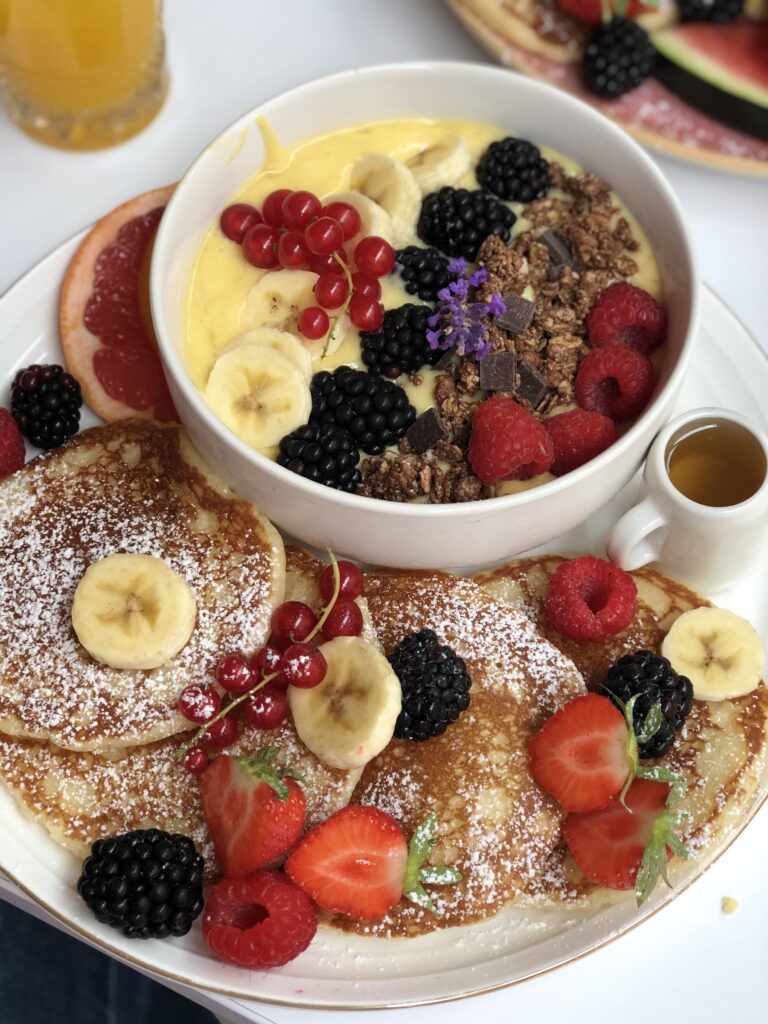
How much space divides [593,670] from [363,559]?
0.37 metres

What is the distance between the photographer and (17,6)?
181 cm

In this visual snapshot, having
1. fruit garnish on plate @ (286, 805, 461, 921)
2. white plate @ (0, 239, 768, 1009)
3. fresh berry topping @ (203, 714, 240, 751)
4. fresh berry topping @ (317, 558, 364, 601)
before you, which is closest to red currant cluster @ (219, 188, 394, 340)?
fresh berry topping @ (317, 558, 364, 601)

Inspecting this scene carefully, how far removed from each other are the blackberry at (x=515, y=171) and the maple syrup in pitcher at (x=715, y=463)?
46 cm

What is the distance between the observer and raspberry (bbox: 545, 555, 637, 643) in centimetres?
156

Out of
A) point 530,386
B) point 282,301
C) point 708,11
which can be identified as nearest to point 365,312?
point 282,301

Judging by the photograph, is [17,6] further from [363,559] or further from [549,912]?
[549,912]

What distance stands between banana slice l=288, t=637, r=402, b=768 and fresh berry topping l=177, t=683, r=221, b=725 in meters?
0.11

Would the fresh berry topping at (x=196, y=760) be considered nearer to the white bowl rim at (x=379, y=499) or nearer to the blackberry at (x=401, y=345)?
the white bowl rim at (x=379, y=499)

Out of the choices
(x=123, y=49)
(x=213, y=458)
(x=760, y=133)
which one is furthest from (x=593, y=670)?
(x=123, y=49)

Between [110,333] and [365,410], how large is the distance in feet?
1.59

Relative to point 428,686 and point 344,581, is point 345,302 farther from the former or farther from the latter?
point 428,686

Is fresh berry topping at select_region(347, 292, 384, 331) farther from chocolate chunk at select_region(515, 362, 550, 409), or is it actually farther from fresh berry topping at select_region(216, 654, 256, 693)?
fresh berry topping at select_region(216, 654, 256, 693)

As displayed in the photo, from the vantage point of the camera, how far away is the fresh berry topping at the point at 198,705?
148 centimetres

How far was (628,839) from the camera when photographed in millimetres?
1427
